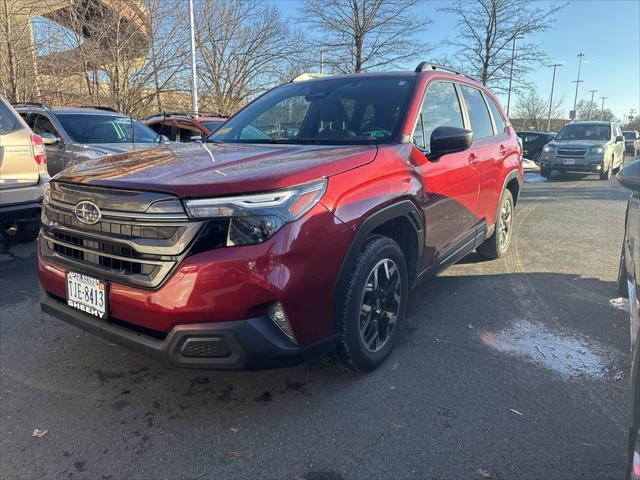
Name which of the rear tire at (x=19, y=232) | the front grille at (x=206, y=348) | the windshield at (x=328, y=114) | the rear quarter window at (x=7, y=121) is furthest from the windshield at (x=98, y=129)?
the front grille at (x=206, y=348)

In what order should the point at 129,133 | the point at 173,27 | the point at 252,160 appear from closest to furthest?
the point at 252,160, the point at 129,133, the point at 173,27

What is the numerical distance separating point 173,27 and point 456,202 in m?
19.4

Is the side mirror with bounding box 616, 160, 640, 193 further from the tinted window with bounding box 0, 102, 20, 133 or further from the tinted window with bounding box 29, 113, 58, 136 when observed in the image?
the tinted window with bounding box 29, 113, 58, 136

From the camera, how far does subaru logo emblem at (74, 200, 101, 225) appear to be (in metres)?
2.35

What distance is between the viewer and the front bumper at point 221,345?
2.13 meters

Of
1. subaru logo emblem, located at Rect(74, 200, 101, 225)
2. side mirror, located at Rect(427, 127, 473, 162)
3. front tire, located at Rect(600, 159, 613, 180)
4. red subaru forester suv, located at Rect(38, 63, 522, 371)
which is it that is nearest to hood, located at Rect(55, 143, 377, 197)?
red subaru forester suv, located at Rect(38, 63, 522, 371)

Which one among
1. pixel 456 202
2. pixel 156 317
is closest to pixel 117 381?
pixel 156 317

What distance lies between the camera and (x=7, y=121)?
17.0 feet

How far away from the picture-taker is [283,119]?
3.65 metres

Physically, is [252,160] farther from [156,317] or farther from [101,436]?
[101,436]

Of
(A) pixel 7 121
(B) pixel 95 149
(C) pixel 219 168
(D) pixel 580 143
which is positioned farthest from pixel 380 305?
(D) pixel 580 143

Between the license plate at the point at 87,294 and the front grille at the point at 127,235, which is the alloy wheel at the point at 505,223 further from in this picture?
the license plate at the point at 87,294

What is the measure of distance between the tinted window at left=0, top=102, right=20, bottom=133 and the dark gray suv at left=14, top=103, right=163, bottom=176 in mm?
1623

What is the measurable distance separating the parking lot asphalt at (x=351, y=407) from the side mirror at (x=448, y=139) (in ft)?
4.43
